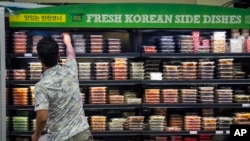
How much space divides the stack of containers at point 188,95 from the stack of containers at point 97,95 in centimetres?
118

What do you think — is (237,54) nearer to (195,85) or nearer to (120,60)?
(195,85)

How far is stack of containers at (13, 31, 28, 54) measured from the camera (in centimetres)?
577

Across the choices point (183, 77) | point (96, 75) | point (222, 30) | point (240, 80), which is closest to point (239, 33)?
point (222, 30)

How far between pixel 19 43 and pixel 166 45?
7.05ft

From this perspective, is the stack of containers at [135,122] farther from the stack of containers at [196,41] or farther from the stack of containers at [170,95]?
the stack of containers at [196,41]

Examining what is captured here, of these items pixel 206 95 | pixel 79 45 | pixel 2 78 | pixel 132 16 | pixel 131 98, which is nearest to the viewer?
pixel 2 78

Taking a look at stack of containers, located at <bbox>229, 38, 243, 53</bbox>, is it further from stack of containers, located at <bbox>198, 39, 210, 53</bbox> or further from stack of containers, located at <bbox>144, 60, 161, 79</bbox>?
stack of containers, located at <bbox>144, 60, 161, 79</bbox>

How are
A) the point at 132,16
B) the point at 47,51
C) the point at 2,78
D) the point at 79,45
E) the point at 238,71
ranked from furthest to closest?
the point at 238,71 → the point at 79,45 → the point at 132,16 → the point at 2,78 → the point at 47,51

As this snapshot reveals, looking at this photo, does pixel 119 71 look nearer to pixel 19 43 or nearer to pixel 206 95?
pixel 206 95

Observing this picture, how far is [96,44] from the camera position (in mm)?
5906

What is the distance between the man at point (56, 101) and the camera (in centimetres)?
329

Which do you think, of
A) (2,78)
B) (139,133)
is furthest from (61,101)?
(139,133)

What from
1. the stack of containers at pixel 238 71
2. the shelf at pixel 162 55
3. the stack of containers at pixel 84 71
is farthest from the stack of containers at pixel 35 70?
the stack of containers at pixel 238 71

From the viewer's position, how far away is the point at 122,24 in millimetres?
5750
